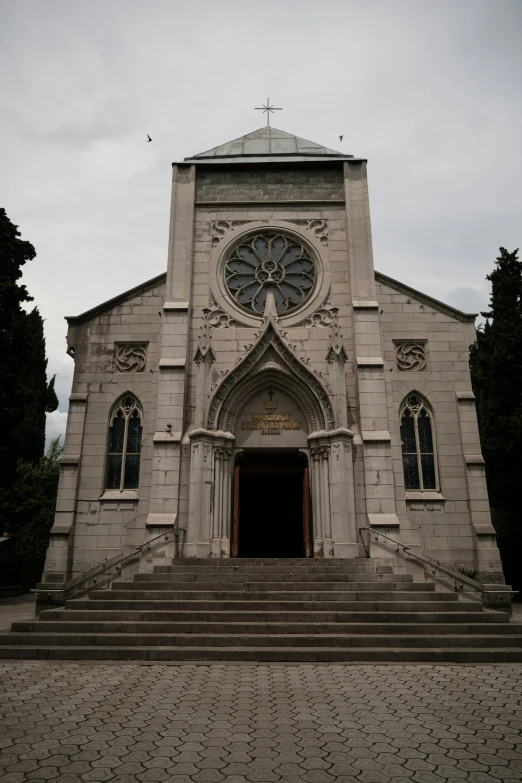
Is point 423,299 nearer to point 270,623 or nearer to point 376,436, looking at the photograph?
point 376,436

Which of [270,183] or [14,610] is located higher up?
[270,183]

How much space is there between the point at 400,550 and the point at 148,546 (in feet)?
22.7

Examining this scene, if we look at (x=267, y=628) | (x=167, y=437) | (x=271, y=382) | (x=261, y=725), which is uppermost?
(x=271, y=382)

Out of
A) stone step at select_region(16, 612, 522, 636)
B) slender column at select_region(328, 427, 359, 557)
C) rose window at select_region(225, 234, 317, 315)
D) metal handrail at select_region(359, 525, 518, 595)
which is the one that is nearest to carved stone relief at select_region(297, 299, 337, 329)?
rose window at select_region(225, 234, 317, 315)

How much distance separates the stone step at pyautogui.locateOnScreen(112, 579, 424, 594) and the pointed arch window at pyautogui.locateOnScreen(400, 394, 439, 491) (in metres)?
5.10

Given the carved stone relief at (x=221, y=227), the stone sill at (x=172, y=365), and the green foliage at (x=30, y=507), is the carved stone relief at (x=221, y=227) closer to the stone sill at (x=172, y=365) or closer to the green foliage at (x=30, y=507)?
the stone sill at (x=172, y=365)

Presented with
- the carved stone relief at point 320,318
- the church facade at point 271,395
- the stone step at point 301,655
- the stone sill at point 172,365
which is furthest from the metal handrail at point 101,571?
the carved stone relief at point 320,318

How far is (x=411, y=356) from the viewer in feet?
59.5

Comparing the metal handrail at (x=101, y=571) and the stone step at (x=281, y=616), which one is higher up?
the metal handrail at (x=101, y=571)

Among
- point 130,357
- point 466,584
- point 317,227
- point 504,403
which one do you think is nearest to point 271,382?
point 130,357

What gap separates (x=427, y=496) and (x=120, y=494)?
958 centimetres

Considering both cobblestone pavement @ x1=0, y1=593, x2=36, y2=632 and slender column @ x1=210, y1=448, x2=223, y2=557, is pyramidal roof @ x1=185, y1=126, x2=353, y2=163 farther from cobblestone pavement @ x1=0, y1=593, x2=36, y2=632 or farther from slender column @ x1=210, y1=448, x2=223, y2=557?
cobblestone pavement @ x1=0, y1=593, x2=36, y2=632

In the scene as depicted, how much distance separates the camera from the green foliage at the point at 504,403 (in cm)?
1992

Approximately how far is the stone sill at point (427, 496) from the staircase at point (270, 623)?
4.09 meters
